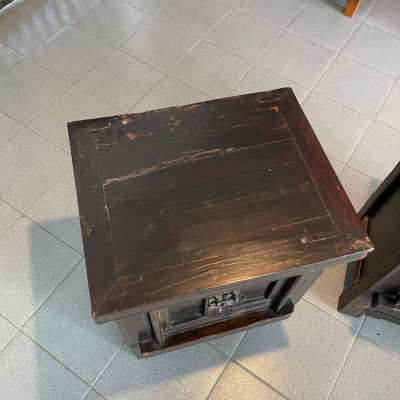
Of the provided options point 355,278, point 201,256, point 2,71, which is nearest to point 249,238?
point 201,256

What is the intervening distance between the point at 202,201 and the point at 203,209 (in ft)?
0.07

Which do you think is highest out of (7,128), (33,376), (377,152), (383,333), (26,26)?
(26,26)

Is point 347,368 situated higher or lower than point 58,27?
lower

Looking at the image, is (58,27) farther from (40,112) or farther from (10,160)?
(10,160)

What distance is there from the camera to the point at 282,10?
6.68ft

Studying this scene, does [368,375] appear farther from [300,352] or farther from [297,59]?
[297,59]

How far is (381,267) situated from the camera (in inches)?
37.9

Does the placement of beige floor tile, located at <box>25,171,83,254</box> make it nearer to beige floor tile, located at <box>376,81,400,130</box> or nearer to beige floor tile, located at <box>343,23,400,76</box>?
beige floor tile, located at <box>376,81,400,130</box>

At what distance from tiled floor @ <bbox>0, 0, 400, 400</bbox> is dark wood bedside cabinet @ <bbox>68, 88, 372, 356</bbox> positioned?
259 millimetres

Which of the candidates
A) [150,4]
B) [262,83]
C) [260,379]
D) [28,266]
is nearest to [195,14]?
[150,4]

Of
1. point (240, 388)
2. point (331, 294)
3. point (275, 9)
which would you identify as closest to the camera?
point (240, 388)

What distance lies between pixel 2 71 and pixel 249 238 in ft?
5.41

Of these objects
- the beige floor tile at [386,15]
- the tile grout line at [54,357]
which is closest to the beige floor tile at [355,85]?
the beige floor tile at [386,15]

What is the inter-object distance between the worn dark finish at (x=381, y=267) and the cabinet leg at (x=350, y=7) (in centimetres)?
138
